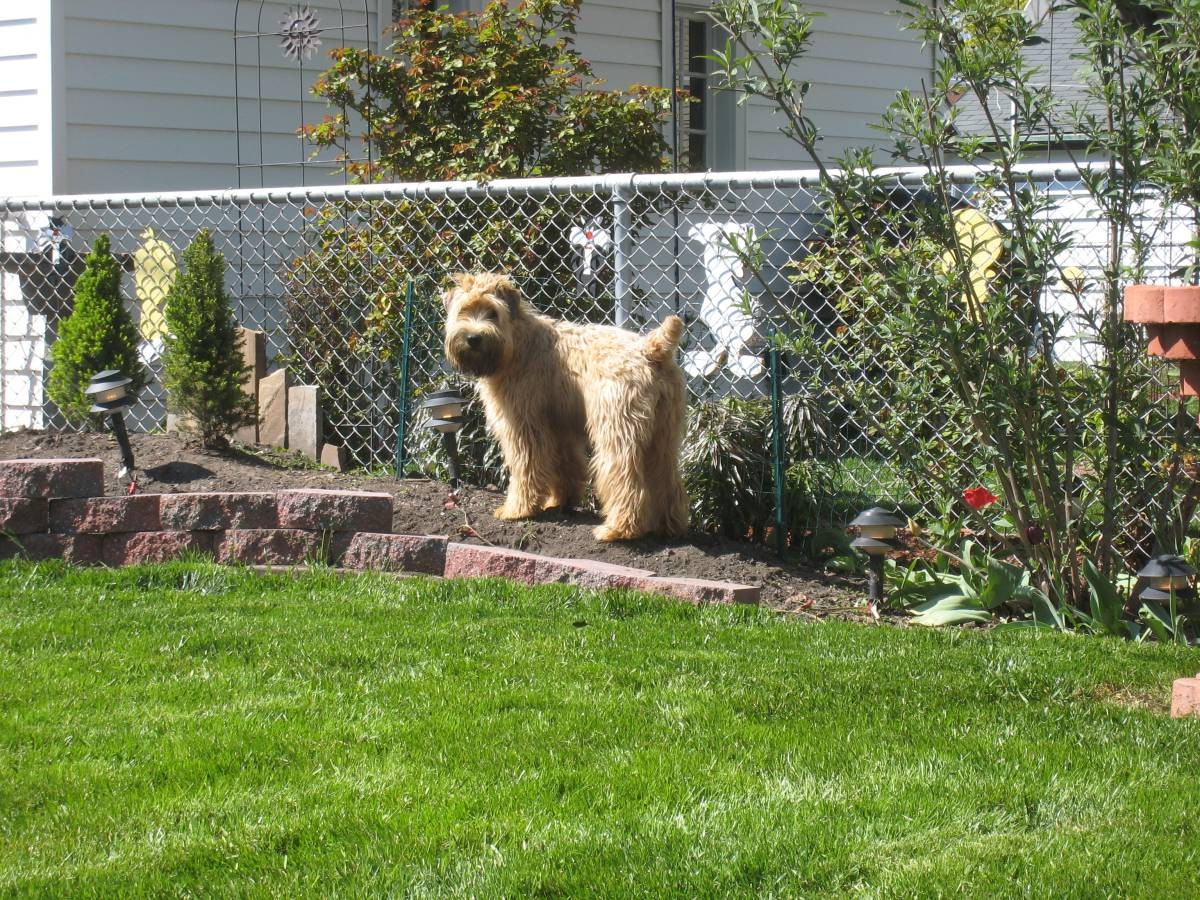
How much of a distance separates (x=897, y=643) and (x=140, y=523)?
3874 mm

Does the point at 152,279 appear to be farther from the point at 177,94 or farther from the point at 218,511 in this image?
the point at 218,511

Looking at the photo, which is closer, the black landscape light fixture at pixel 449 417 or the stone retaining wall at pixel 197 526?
the stone retaining wall at pixel 197 526

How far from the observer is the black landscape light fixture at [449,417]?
23.5 ft

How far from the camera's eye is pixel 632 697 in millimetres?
4574

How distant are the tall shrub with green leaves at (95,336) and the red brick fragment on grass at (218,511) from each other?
1.43 m

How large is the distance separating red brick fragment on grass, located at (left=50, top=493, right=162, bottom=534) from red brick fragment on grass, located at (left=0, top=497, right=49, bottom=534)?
53mm

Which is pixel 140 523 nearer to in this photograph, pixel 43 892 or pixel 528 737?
pixel 528 737

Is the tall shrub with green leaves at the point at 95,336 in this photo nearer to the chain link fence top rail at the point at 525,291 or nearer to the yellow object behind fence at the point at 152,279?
the chain link fence top rail at the point at 525,291

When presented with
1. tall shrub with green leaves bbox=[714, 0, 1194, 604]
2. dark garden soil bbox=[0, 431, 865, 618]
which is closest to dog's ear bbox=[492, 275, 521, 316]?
dark garden soil bbox=[0, 431, 865, 618]

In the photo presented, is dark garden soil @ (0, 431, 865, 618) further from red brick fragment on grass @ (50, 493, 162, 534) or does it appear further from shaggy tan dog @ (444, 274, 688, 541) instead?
red brick fragment on grass @ (50, 493, 162, 534)

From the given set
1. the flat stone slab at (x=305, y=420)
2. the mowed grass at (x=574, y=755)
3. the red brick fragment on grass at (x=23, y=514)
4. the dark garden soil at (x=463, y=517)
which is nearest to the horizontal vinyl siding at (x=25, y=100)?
the dark garden soil at (x=463, y=517)

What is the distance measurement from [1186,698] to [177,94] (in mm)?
9797

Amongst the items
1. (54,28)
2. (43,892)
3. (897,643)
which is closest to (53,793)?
(43,892)

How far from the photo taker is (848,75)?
16.5 m
